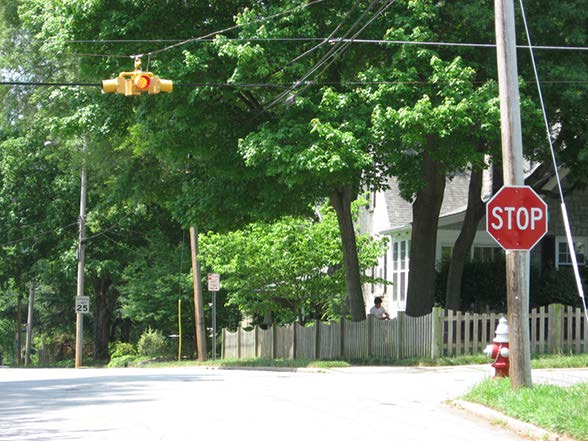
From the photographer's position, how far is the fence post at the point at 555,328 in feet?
83.7

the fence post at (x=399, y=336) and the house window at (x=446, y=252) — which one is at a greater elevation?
the house window at (x=446, y=252)

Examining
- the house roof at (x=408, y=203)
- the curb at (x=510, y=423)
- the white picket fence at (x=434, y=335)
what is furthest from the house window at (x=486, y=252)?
the curb at (x=510, y=423)

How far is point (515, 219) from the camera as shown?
1470cm

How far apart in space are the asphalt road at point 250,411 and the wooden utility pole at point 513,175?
4.17ft

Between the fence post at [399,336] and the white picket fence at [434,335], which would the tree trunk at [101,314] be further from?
the fence post at [399,336]

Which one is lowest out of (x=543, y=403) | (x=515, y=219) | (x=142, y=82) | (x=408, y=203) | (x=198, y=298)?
(x=543, y=403)

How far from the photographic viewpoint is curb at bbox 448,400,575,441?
36.5 feet

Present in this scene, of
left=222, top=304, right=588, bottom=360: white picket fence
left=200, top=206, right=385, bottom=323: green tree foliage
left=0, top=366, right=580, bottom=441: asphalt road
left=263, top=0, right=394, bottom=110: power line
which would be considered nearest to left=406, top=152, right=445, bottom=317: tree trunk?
left=222, top=304, right=588, bottom=360: white picket fence

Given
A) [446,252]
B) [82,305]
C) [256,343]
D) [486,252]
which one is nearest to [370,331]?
[446,252]

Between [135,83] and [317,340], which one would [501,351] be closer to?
[135,83]

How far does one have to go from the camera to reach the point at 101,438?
1112 cm

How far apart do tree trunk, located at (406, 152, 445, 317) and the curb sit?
13.3m

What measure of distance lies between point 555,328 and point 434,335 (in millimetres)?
3166

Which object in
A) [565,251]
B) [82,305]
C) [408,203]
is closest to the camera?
[565,251]
